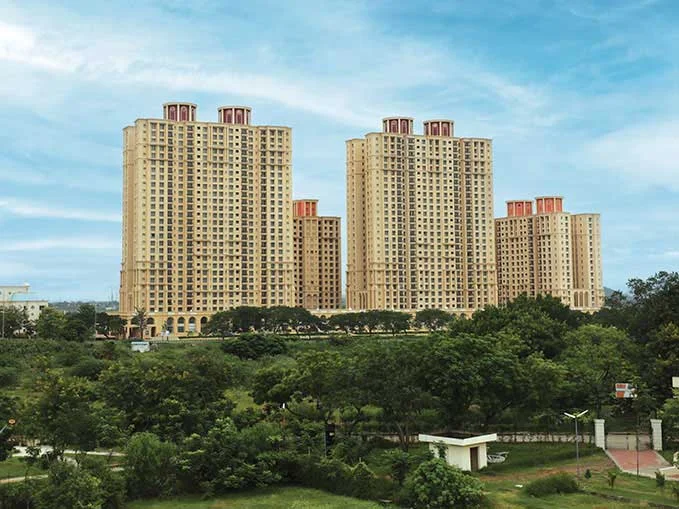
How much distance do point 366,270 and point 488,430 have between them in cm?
7216

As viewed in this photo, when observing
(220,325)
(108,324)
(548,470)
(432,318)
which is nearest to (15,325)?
(108,324)

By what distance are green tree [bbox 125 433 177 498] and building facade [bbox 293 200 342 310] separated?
84180 mm

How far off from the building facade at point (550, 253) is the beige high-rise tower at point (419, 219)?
1568 cm

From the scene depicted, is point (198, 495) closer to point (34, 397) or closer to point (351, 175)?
point (34, 397)

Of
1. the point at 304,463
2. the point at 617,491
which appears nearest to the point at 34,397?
the point at 304,463

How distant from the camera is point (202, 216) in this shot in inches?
3819

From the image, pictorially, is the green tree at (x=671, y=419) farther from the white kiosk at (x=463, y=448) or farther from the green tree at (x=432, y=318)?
the green tree at (x=432, y=318)

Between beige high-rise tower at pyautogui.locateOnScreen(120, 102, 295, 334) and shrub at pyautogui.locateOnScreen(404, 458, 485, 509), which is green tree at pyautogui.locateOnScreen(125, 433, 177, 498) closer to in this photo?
shrub at pyautogui.locateOnScreen(404, 458, 485, 509)

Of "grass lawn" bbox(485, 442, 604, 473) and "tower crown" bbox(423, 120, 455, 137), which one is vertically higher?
"tower crown" bbox(423, 120, 455, 137)

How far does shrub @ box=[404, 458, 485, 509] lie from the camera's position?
25.0 metres

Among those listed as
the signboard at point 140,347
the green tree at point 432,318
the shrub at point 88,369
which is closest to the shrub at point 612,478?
the shrub at point 88,369

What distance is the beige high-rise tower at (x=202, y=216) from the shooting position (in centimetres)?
9488

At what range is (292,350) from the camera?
2749 inches

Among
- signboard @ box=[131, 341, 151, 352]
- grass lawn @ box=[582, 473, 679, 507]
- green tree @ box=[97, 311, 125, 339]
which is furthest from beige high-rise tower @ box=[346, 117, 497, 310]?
grass lawn @ box=[582, 473, 679, 507]
